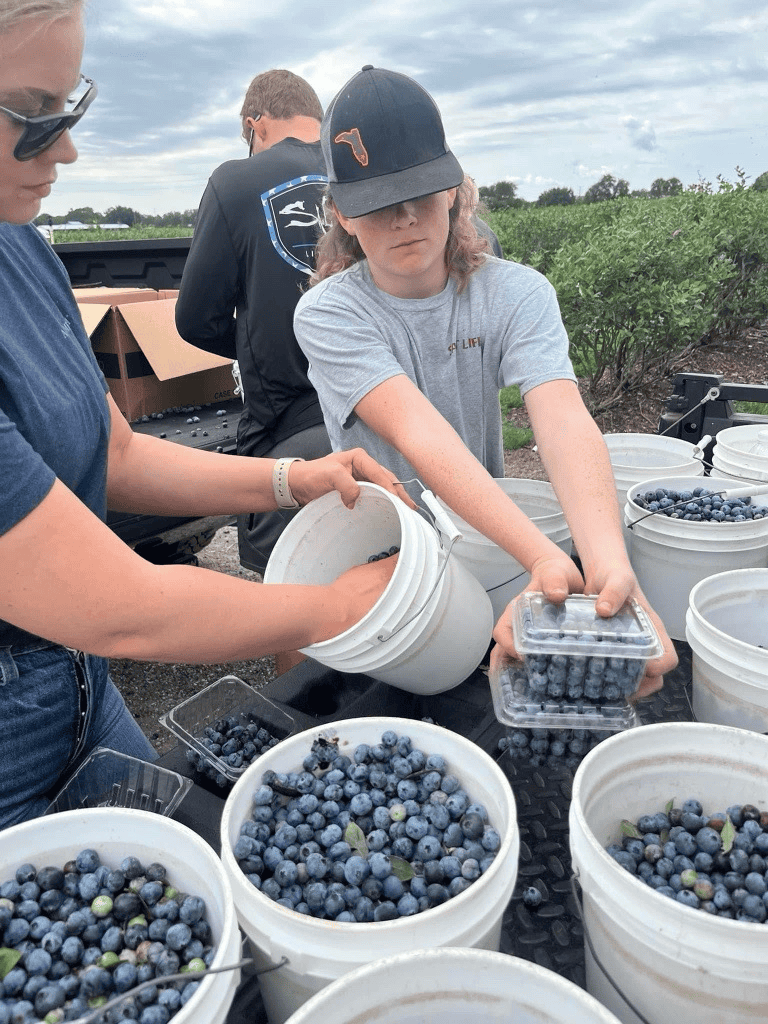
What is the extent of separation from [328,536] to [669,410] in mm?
1619

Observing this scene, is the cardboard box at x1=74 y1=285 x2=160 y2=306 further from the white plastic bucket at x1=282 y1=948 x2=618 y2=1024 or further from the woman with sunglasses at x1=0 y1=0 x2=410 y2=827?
the white plastic bucket at x1=282 y1=948 x2=618 y2=1024

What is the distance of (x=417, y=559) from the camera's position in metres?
1.25

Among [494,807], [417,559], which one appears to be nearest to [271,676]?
[417,559]

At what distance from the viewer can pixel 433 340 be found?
1902mm

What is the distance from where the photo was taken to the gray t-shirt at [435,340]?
1802 millimetres

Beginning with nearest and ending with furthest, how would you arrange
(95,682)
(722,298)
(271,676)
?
(95,682) → (271,676) → (722,298)

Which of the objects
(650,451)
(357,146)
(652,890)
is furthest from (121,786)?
(650,451)

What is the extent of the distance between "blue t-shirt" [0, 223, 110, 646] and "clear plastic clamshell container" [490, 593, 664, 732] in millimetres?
755

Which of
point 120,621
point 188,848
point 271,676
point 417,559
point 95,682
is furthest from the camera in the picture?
point 271,676

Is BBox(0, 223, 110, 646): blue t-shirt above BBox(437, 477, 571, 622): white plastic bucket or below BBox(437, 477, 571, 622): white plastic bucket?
above

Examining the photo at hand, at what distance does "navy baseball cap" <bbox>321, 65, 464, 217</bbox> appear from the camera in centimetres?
162

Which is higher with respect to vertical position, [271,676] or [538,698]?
[538,698]

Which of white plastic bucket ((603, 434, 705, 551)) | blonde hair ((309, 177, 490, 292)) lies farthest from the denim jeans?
white plastic bucket ((603, 434, 705, 551))

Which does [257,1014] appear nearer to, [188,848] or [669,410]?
[188,848]
